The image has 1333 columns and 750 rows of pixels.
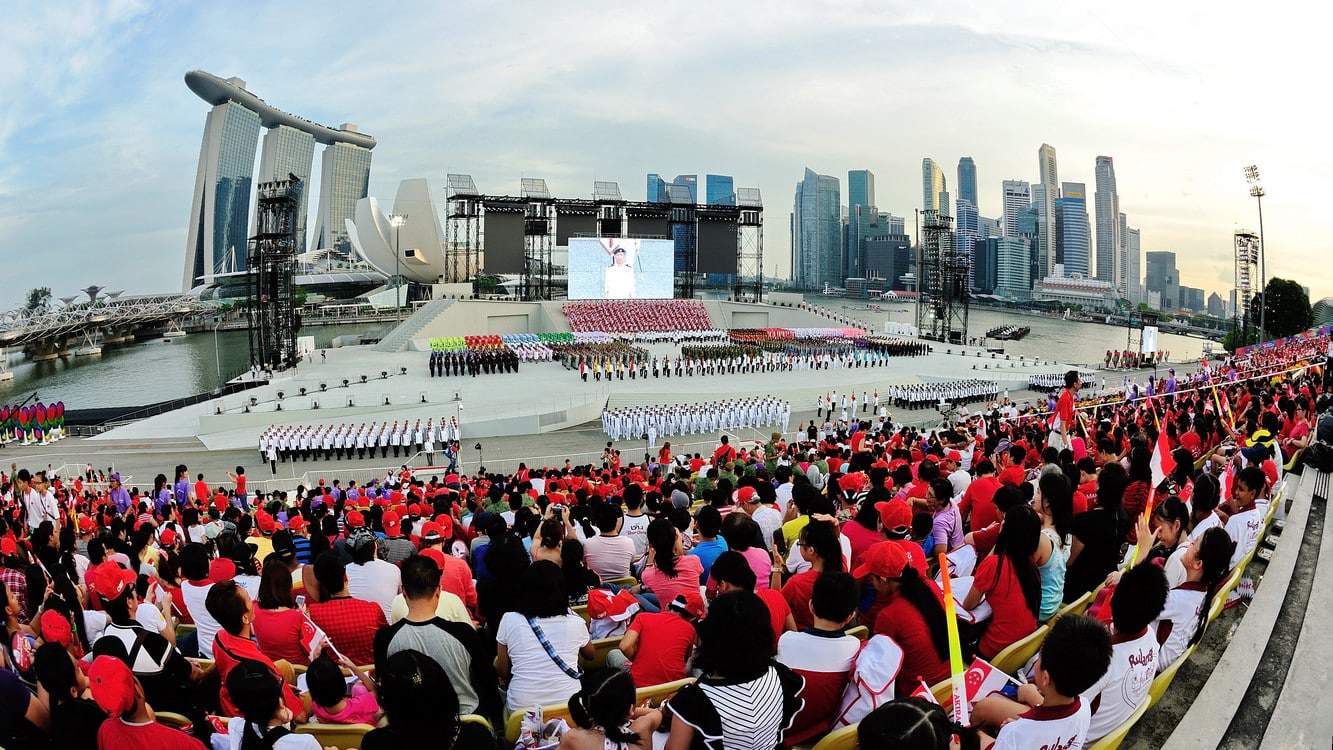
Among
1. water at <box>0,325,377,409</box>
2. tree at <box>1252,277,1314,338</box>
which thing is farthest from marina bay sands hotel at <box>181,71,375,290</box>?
tree at <box>1252,277,1314,338</box>

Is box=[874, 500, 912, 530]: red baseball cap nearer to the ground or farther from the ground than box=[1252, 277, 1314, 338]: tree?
nearer to the ground

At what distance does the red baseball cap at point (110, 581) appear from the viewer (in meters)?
4.27

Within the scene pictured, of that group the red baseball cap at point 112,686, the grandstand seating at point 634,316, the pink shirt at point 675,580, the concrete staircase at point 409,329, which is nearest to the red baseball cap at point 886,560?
the pink shirt at point 675,580

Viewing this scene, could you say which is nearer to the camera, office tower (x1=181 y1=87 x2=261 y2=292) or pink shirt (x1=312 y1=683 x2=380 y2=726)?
pink shirt (x1=312 y1=683 x2=380 y2=726)

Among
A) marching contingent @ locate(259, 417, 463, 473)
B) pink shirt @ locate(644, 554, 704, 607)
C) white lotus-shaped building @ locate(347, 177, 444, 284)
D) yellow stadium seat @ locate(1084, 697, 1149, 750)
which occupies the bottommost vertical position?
marching contingent @ locate(259, 417, 463, 473)

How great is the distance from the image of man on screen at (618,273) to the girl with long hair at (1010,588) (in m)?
42.6

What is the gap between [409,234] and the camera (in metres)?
73.6

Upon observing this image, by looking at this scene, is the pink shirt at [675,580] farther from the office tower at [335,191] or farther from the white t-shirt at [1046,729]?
the office tower at [335,191]

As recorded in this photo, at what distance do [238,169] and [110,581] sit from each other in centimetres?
14781

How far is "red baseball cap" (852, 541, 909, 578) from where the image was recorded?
3115 mm

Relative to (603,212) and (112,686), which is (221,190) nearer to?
(603,212)

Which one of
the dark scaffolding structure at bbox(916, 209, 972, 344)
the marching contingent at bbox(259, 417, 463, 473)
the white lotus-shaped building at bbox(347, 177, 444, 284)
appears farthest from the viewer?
the white lotus-shaped building at bbox(347, 177, 444, 284)

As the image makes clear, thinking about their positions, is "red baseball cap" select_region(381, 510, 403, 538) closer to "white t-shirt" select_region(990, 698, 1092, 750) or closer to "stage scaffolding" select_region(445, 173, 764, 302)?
"white t-shirt" select_region(990, 698, 1092, 750)

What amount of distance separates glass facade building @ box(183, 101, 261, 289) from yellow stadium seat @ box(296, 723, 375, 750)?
136m
